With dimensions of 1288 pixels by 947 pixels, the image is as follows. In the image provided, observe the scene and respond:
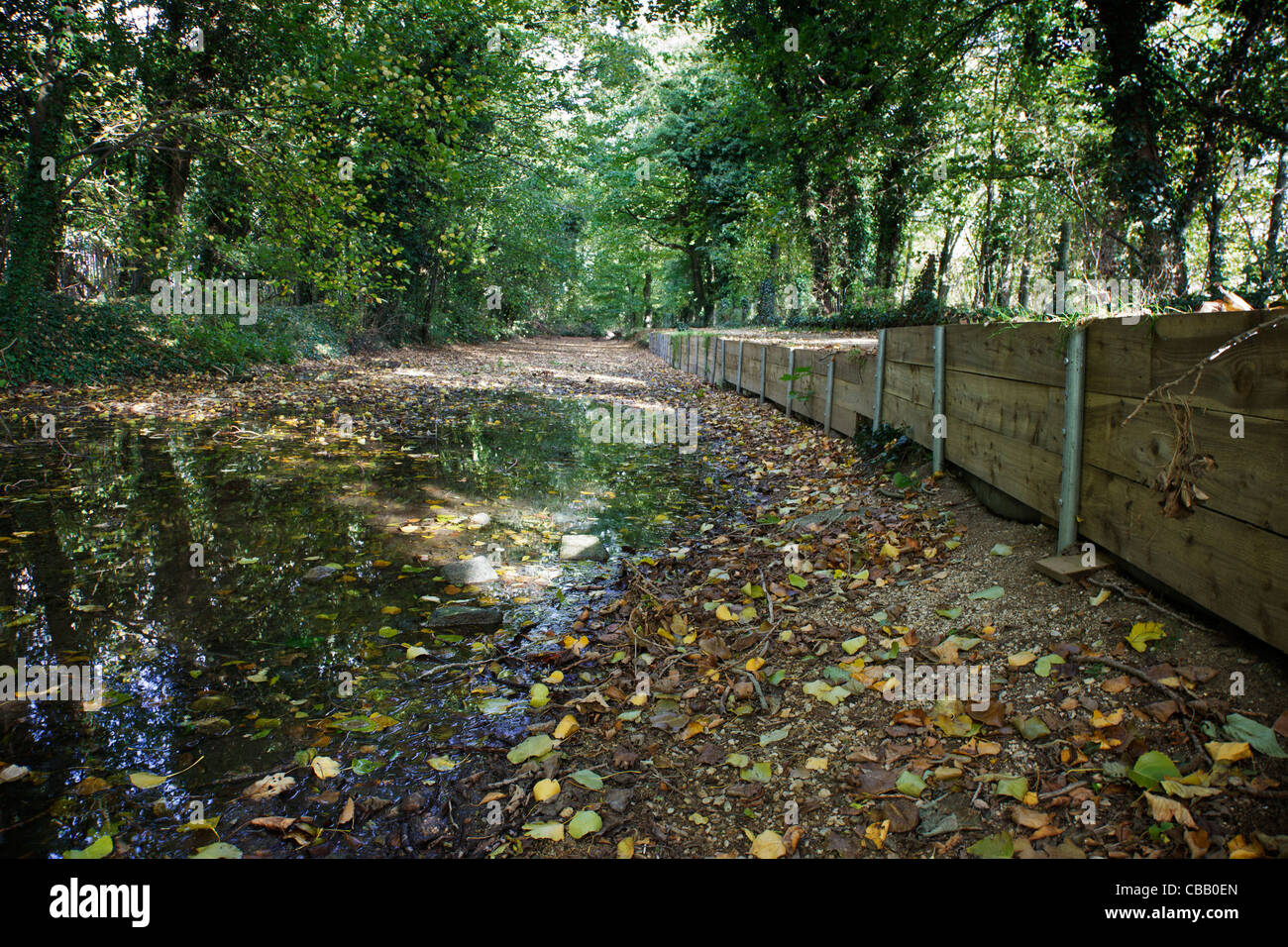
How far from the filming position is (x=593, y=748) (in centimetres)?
268

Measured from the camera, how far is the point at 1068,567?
3053 millimetres

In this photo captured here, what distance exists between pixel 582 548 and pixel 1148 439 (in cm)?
348

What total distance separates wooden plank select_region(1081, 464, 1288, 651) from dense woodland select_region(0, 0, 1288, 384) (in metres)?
1.91

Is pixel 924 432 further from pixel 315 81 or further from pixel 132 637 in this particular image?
pixel 315 81

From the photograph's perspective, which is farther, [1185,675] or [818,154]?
[818,154]

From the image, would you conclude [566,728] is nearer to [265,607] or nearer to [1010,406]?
[265,607]

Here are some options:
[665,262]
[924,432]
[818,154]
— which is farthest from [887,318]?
[665,262]

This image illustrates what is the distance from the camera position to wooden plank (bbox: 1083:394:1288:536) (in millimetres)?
2088

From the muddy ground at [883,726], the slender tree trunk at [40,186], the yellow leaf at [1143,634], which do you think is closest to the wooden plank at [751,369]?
the muddy ground at [883,726]

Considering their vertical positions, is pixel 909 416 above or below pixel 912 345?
below

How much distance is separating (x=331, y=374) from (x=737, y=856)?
54.6 ft

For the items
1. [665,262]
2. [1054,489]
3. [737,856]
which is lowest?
[737,856]

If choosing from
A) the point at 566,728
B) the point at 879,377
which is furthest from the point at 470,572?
the point at 879,377

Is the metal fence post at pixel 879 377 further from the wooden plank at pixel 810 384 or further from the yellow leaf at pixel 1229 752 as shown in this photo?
the yellow leaf at pixel 1229 752
